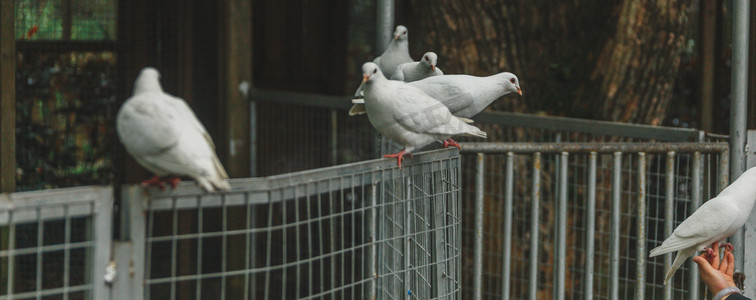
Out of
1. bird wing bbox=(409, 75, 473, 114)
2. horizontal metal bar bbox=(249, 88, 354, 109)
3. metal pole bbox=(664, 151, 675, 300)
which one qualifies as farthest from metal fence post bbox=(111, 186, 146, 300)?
horizontal metal bar bbox=(249, 88, 354, 109)

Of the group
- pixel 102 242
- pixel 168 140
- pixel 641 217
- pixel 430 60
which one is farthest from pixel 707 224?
pixel 102 242

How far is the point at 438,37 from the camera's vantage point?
5363 millimetres

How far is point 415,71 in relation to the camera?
369cm

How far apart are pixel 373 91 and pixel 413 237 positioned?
0.50 m

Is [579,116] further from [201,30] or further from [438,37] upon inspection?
[201,30]

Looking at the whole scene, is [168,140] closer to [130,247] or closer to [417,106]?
[130,247]

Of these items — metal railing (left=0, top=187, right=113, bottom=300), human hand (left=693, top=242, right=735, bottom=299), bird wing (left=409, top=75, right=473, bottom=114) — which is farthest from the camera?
bird wing (left=409, top=75, right=473, bottom=114)

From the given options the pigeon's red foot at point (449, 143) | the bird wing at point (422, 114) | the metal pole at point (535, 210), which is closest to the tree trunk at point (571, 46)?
the metal pole at point (535, 210)

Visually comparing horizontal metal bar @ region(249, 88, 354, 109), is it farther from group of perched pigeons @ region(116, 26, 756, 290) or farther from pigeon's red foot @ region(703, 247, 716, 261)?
pigeon's red foot @ region(703, 247, 716, 261)

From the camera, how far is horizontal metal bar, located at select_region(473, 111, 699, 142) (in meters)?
3.95

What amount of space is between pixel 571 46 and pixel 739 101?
2125 millimetres

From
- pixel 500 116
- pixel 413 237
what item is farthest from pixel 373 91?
pixel 500 116

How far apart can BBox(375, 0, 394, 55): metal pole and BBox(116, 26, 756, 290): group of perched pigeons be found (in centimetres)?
7

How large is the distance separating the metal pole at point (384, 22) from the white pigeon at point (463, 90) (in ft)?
0.96
